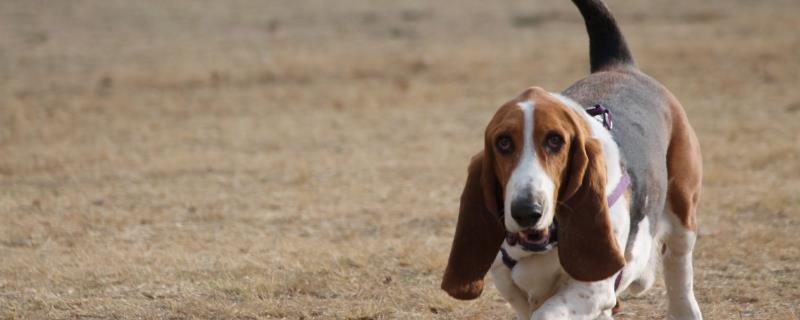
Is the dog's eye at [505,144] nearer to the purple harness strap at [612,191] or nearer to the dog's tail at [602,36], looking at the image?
the purple harness strap at [612,191]

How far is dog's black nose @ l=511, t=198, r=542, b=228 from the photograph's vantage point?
Result: 412 cm

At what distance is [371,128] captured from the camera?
44.5 ft

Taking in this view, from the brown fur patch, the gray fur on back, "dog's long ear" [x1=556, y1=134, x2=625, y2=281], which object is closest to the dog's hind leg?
the brown fur patch

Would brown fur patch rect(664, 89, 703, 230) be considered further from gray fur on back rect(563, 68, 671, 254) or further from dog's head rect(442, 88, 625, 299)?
dog's head rect(442, 88, 625, 299)

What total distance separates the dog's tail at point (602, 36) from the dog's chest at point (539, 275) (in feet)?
5.36

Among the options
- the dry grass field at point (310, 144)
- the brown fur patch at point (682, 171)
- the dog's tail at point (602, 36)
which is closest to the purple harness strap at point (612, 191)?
the brown fur patch at point (682, 171)

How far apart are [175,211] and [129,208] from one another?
1.29 ft

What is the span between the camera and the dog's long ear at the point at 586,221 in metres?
4.39

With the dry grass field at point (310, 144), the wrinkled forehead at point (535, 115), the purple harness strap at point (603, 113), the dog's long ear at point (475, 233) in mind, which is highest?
the wrinkled forehead at point (535, 115)

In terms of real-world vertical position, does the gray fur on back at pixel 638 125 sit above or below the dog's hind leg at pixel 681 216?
above

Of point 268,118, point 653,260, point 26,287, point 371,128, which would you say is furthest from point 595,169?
point 268,118

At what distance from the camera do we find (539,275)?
4750mm

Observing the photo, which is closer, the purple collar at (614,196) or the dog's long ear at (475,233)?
the dog's long ear at (475,233)

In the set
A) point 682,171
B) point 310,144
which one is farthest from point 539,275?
point 310,144
